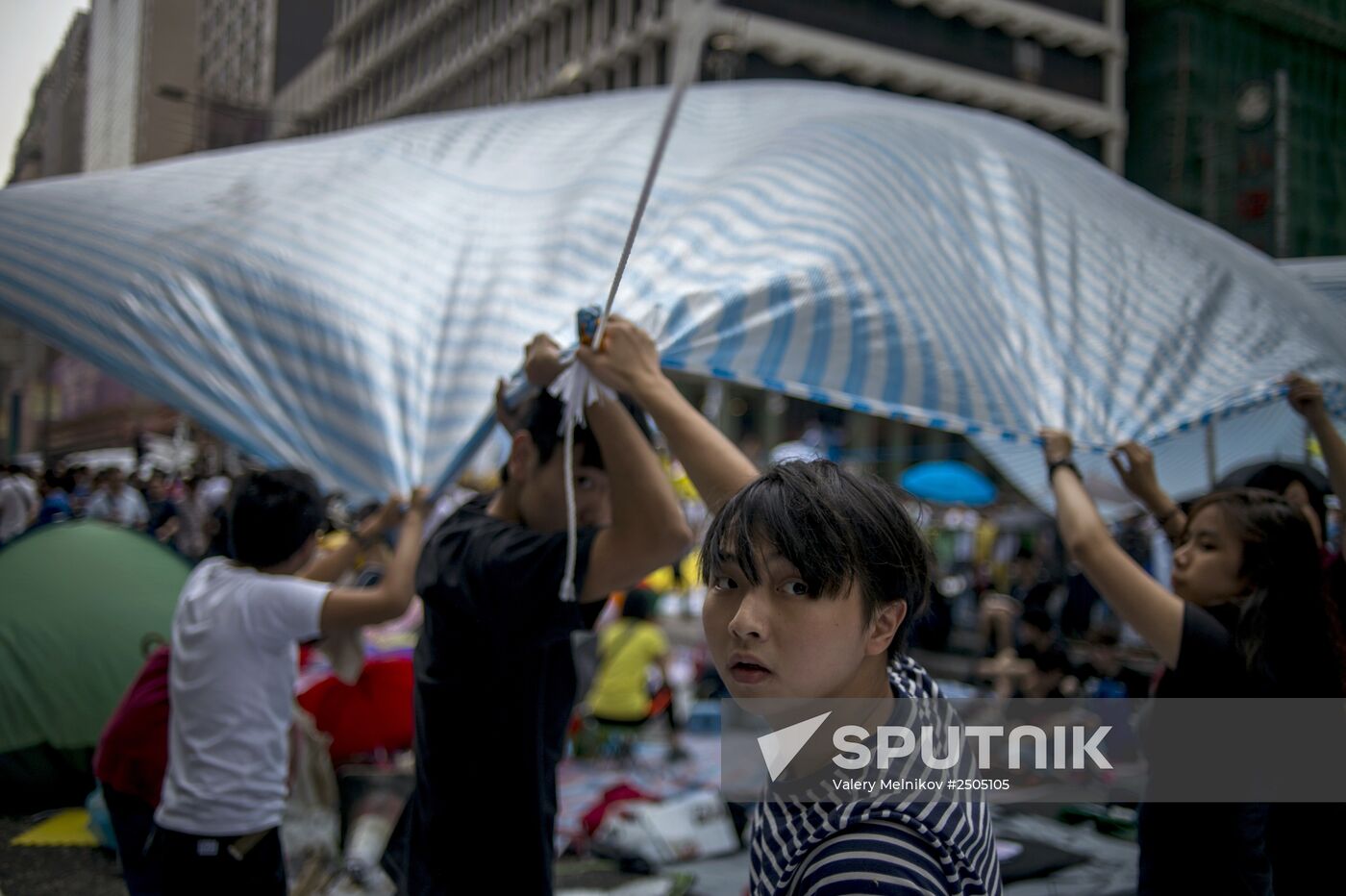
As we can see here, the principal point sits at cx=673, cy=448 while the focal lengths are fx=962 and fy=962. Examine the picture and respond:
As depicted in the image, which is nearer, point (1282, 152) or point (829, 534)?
point (829, 534)

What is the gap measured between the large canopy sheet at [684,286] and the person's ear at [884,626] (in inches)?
41.0

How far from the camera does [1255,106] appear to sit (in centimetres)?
1198

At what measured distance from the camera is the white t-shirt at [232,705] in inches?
77.5

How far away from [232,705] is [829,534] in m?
1.58

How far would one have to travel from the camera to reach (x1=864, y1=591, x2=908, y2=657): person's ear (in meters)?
1.00

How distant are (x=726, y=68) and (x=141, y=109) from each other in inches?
425

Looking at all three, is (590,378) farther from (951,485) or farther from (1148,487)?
(951,485)

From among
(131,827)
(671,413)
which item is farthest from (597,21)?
(671,413)

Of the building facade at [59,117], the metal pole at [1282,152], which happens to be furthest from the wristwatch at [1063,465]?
the metal pole at [1282,152]

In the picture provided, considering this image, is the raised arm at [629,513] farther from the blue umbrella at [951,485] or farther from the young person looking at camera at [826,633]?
the blue umbrella at [951,485]

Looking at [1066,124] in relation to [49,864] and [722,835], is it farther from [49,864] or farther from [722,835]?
[49,864]

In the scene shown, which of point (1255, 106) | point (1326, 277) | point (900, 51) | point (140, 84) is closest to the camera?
point (140, 84)

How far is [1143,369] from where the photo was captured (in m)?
2.47

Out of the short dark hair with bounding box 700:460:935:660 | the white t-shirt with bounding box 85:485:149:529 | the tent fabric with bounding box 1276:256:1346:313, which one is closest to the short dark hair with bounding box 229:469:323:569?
the short dark hair with bounding box 700:460:935:660
